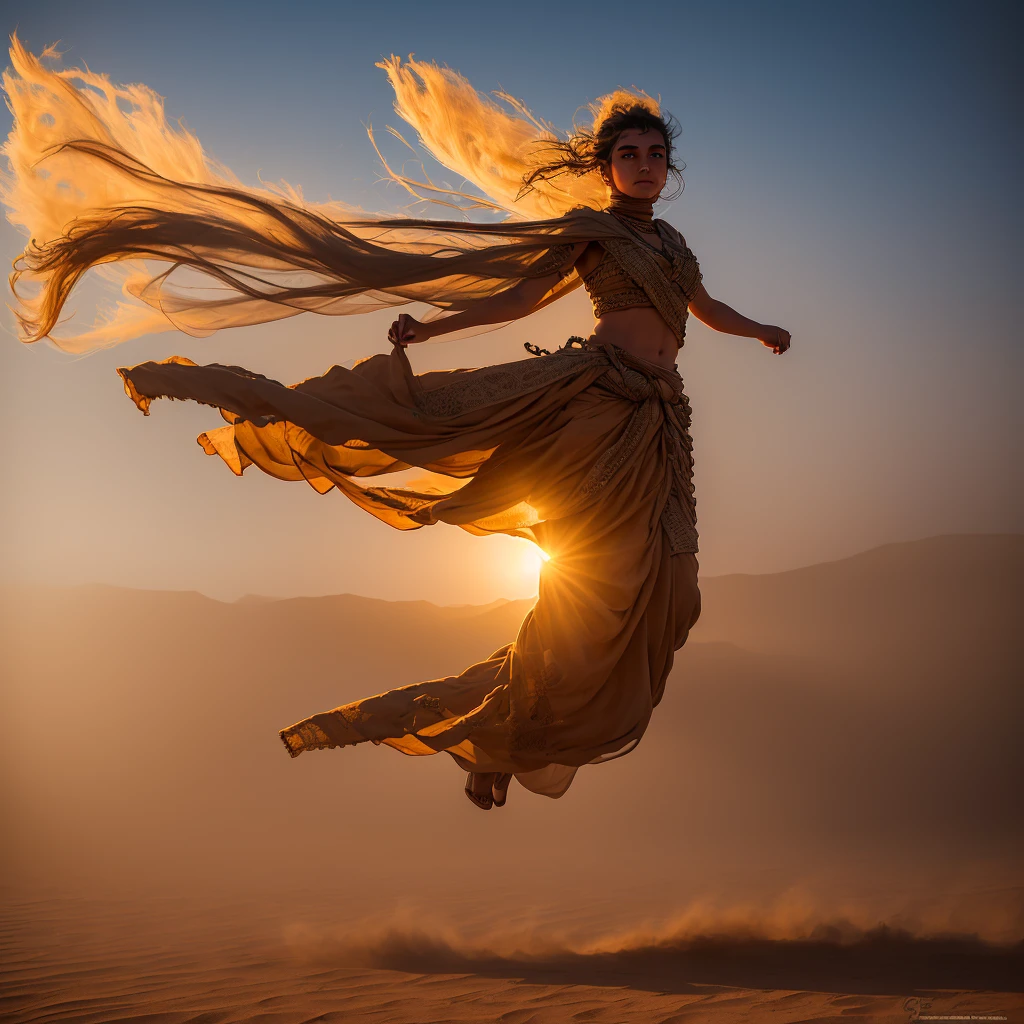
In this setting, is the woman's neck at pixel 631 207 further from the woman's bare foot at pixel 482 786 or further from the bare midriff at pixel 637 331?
the woman's bare foot at pixel 482 786

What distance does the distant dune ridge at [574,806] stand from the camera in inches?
259

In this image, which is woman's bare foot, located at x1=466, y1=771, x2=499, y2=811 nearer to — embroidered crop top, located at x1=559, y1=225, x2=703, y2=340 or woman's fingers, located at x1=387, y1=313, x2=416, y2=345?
woman's fingers, located at x1=387, y1=313, x2=416, y2=345

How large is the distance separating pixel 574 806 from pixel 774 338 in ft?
33.7

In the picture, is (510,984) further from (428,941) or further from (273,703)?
(273,703)

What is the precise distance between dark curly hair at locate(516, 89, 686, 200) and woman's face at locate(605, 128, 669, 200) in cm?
4

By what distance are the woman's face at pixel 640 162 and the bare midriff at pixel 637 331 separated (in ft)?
1.76

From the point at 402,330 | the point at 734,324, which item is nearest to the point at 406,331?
the point at 402,330

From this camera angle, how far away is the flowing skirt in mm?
3863

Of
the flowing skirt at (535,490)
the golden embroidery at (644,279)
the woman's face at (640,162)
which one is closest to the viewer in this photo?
the flowing skirt at (535,490)

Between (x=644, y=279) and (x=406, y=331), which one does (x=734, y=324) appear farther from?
(x=406, y=331)

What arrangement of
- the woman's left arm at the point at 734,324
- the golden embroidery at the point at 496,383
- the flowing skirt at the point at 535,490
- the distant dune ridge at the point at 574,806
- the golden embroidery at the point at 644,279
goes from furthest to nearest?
the distant dune ridge at the point at 574,806 < the woman's left arm at the point at 734,324 < the golden embroidery at the point at 644,279 < the golden embroidery at the point at 496,383 < the flowing skirt at the point at 535,490

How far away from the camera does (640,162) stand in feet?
13.8

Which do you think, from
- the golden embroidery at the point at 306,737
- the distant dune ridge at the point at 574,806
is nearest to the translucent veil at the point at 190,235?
the golden embroidery at the point at 306,737

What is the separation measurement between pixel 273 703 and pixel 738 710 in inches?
302
